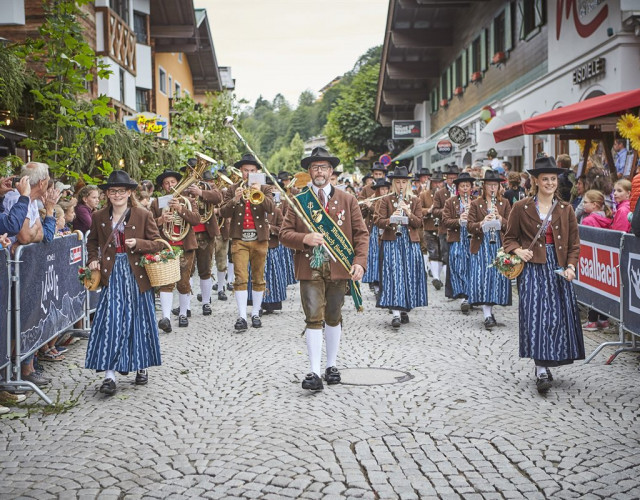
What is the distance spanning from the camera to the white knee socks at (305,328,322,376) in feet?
23.3

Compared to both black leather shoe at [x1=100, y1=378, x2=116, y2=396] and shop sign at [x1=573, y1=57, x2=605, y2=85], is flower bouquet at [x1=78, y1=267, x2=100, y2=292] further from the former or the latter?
shop sign at [x1=573, y1=57, x2=605, y2=85]

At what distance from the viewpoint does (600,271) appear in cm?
930

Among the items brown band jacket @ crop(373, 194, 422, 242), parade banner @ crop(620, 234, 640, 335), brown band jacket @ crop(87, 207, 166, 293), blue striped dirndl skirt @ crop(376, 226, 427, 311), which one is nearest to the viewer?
brown band jacket @ crop(87, 207, 166, 293)

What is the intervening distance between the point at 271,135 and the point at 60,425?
17045 centimetres

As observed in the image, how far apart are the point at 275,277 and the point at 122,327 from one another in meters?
5.02

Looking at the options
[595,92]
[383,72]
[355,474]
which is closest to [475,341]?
[355,474]

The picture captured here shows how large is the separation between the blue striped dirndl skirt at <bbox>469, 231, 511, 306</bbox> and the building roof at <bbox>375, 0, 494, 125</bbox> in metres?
17.5

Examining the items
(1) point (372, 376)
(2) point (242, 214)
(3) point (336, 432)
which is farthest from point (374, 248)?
(3) point (336, 432)

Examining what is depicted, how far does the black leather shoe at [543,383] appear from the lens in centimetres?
669

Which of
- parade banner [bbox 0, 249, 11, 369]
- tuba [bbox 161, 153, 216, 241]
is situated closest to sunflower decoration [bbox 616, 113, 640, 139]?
tuba [bbox 161, 153, 216, 241]

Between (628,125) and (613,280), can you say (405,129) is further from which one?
(613,280)

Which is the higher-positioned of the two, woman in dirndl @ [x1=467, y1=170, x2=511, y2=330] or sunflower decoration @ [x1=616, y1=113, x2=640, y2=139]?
sunflower decoration @ [x1=616, y1=113, x2=640, y2=139]

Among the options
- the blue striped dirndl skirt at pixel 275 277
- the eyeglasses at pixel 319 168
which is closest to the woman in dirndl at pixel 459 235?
the blue striped dirndl skirt at pixel 275 277

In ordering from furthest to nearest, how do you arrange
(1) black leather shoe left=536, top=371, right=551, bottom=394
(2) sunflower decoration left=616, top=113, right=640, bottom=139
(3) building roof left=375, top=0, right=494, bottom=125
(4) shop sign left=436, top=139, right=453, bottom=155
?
(3) building roof left=375, top=0, right=494, bottom=125 → (4) shop sign left=436, top=139, right=453, bottom=155 → (2) sunflower decoration left=616, top=113, right=640, bottom=139 → (1) black leather shoe left=536, top=371, right=551, bottom=394
